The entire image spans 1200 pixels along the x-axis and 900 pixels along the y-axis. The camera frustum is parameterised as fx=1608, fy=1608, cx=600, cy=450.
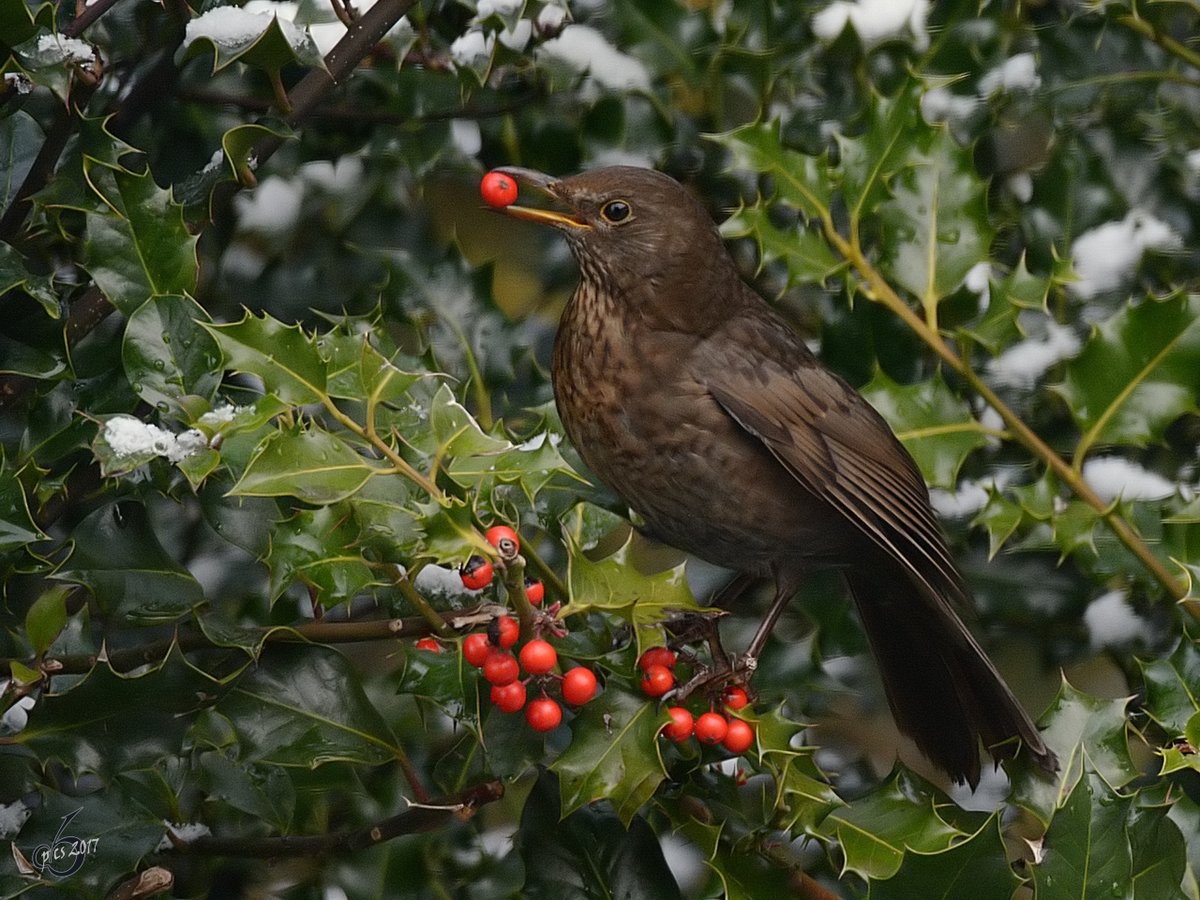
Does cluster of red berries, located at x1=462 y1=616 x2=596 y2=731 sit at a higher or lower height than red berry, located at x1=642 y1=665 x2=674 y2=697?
higher

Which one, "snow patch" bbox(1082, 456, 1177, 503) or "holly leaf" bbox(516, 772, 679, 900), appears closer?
"holly leaf" bbox(516, 772, 679, 900)

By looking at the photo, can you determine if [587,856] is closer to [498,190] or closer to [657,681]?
[657,681]

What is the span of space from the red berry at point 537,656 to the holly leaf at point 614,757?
0.21 metres

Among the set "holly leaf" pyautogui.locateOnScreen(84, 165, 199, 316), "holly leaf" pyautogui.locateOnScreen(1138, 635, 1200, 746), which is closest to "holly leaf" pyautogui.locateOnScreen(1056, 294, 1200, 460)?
"holly leaf" pyautogui.locateOnScreen(1138, 635, 1200, 746)

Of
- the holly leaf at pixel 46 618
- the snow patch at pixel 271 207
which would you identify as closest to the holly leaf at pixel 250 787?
the holly leaf at pixel 46 618

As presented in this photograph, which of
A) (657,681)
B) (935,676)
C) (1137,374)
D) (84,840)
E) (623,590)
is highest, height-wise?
(623,590)

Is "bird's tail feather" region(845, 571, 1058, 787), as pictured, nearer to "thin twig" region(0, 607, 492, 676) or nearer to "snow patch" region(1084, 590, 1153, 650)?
"snow patch" region(1084, 590, 1153, 650)

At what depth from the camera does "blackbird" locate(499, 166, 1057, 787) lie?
3.04 metres

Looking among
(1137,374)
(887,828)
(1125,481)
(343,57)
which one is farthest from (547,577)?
(1125,481)

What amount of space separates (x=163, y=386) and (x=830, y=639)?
5.26 ft

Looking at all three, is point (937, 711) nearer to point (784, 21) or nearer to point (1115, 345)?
point (1115, 345)

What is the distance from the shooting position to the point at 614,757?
2307 millimetres

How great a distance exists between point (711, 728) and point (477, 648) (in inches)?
16.9

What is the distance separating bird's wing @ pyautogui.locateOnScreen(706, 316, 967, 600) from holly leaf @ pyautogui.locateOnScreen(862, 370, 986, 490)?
0.14 ft
